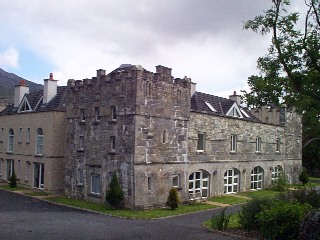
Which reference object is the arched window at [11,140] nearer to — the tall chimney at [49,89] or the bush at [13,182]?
the bush at [13,182]

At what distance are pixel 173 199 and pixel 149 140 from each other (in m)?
4.32

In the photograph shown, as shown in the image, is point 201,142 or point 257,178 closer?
point 201,142

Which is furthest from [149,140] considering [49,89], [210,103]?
[49,89]

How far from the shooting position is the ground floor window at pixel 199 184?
3159cm

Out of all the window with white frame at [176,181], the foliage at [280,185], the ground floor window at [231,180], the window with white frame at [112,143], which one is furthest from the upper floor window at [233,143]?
the window with white frame at [112,143]

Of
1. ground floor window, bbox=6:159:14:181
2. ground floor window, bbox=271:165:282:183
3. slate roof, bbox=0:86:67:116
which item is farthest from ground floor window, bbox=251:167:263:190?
ground floor window, bbox=6:159:14:181

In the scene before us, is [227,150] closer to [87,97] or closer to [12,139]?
[87,97]

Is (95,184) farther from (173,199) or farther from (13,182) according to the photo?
(13,182)

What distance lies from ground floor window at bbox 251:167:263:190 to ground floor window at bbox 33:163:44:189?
20.3 m

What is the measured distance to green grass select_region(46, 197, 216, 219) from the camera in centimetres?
2462

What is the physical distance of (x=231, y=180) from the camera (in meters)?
36.9

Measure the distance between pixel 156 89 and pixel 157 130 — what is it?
2.88m

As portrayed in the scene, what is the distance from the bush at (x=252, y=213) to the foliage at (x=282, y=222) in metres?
2.04

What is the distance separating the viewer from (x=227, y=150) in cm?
3591
